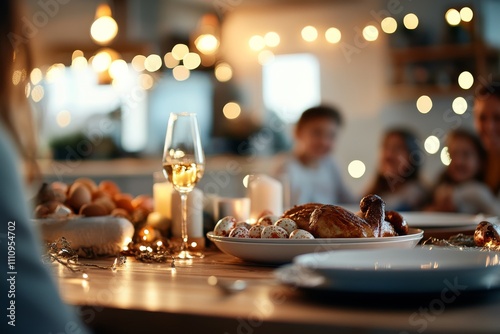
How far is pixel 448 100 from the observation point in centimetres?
523

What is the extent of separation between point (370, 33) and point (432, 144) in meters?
0.94

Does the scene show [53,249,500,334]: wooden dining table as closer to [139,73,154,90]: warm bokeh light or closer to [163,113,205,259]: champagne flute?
[163,113,205,259]: champagne flute

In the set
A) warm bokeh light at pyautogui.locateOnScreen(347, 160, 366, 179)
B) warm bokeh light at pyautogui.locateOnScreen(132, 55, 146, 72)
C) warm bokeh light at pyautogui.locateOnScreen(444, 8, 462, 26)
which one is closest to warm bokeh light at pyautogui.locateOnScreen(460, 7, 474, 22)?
warm bokeh light at pyautogui.locateOnScreen(444, 8, 462, 26)

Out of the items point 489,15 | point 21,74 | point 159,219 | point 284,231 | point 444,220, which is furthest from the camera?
point 489,15

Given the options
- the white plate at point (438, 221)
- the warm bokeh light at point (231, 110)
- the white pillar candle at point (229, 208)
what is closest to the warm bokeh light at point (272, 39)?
the warm bokeh light at point (231, 110)

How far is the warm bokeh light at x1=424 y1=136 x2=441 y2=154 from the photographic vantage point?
17.5ft

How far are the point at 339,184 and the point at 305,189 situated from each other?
0.99 ft

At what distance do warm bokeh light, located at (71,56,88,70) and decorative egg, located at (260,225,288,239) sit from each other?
182 inches

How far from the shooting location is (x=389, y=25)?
17.7 ft

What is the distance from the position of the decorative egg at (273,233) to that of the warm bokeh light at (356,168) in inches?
178

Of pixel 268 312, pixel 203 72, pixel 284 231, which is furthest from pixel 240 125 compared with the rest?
pixel 268 312

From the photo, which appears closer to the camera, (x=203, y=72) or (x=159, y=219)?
(x=159, y=219)

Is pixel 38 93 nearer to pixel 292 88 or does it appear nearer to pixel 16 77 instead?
pixel 292 88

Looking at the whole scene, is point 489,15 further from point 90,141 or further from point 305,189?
point 90,141
